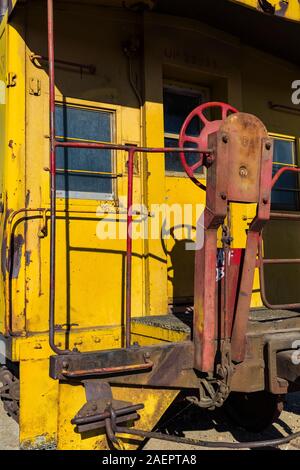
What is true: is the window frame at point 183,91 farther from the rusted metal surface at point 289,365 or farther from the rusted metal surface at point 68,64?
the rusted metal surface at point 289,365

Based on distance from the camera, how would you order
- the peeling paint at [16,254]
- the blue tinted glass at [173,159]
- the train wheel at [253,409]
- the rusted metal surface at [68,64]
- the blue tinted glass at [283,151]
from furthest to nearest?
the blue tinted glass at [283,151] < the blue tinted glass at [173,159] < the train wheel at [253,409] < the rusted metal surface at [68,64] < the peeling paint at [16,254]

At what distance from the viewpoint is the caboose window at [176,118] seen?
13.0 feet

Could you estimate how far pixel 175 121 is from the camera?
4.04 m

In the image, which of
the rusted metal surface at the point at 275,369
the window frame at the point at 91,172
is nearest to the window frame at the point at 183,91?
the window frame at the point at 91,172

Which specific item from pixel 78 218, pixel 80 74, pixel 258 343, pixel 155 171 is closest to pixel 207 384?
pixel 258 343

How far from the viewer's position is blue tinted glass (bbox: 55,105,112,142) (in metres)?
3.41

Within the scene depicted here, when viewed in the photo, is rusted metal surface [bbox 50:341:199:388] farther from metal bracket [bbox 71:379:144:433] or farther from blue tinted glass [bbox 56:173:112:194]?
blue tinted glass [bbox 56:173:112:194]

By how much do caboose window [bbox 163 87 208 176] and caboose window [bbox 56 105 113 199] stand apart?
0.56 meters

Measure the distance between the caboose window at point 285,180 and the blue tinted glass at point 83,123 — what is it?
1662mm

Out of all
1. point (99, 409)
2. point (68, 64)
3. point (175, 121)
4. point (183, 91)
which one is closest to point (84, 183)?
point (68, 64)

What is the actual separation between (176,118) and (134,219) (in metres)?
1.01
